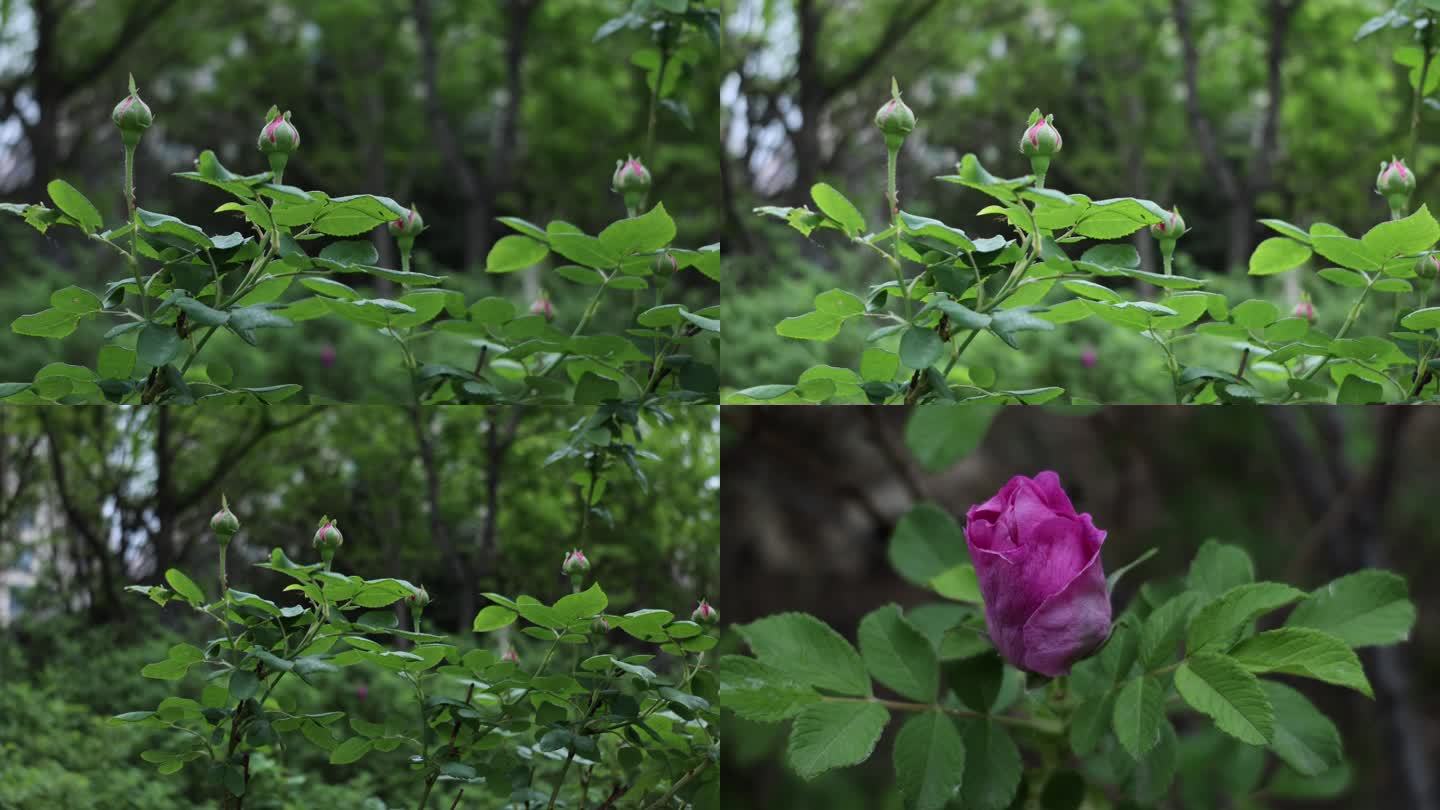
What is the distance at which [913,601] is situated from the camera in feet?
3.49

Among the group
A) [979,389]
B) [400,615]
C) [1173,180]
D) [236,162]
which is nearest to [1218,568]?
[979,389]

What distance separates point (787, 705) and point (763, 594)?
35cm

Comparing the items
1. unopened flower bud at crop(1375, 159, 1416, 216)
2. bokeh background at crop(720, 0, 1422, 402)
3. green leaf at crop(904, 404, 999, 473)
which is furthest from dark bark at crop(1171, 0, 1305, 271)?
green leaf at crop(904, 404, 999, 473)

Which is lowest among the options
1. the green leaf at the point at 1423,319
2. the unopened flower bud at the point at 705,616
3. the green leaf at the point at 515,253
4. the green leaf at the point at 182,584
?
the unopened flower bud at the point at 705,616

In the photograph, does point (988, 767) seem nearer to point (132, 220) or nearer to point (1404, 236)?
point (1404, 236)

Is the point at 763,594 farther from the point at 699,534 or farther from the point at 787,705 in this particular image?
the point at 787,705

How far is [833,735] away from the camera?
59 centimetres

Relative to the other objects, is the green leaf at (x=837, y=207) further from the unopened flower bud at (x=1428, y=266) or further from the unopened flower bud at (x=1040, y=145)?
the unopened flower bud at (x=1428, y=266)

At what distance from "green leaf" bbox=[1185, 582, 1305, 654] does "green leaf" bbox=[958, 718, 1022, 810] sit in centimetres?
10

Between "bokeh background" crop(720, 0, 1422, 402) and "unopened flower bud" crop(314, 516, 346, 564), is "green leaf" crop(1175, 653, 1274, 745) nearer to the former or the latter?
"unopened flower bud" crop(314, 516, 346, 564)

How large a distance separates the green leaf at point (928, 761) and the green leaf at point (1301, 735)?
16 cm

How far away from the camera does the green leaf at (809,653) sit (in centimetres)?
61

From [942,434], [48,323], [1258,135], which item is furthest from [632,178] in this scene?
[1258,135]

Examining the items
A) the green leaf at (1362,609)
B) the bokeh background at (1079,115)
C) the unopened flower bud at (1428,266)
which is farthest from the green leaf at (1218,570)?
the bokeh background at (1079,115)
